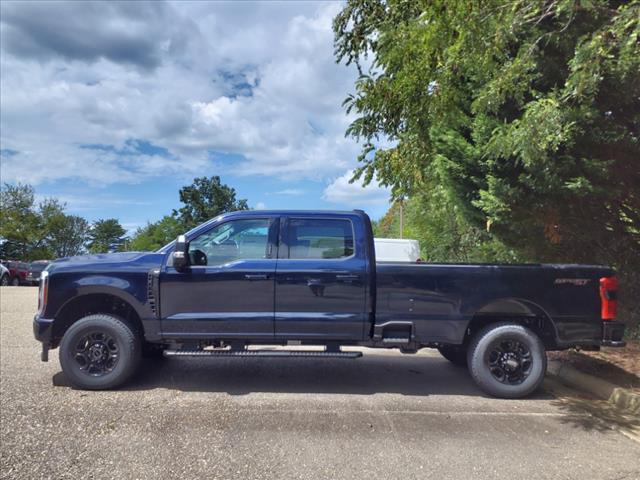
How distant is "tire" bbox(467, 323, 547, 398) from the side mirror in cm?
338

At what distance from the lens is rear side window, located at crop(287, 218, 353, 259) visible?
5938mm

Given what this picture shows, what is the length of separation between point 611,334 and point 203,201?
2643 inches

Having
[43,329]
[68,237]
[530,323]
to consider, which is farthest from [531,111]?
[68,237]

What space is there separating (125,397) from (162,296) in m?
1.14

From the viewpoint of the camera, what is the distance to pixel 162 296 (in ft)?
19.0

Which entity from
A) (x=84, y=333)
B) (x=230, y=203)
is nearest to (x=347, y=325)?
(x=84, y=333)

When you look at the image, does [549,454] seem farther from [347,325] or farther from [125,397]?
[125,397]

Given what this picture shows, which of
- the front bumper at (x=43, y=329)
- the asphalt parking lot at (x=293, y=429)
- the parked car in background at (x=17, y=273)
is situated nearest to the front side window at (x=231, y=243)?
the asphalt parking lot at (x=293, y=429)

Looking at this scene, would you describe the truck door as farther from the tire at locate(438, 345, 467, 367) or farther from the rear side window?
the tire at locate(438, 345, 467, 367)

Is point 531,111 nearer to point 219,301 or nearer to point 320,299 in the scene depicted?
point 320,299

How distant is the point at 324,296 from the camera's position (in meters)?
5.76

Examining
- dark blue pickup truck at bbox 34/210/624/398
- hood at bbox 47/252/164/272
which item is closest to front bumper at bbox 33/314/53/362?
dark blue pickup truck at bbox 34/210/624/398

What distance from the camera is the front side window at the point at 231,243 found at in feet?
19.5

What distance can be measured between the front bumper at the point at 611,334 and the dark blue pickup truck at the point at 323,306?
1 cm
